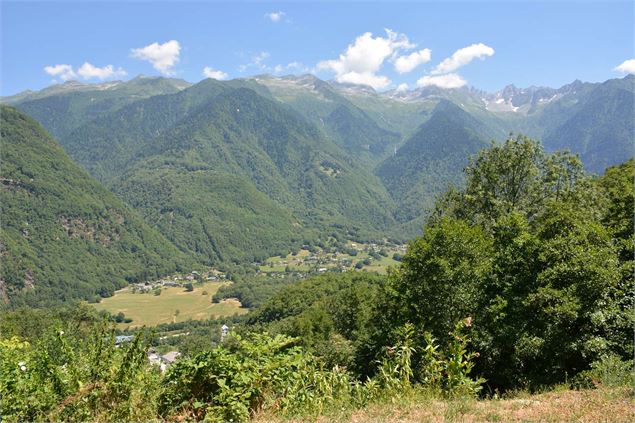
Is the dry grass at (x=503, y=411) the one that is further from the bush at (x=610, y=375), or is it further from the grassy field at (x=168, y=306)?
the grassy field at (x=168, y=306)

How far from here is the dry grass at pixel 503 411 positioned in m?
6.77

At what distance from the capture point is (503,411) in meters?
7.28

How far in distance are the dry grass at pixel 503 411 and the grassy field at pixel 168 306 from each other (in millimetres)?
126985

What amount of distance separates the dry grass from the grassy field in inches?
4999

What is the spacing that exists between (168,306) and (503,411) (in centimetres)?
16141

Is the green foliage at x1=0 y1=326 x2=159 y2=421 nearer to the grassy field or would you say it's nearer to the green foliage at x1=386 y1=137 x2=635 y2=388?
the green foliage at x1=386 y1=137 x2=635 y2=388

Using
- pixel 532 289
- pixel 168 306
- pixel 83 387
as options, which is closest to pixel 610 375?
pixel 532 289

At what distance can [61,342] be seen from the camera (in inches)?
273

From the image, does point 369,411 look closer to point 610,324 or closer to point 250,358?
point 250,358

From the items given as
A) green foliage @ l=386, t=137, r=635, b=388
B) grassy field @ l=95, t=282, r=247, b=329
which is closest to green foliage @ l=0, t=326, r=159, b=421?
green foliage @ l=386, t=137, r=635, b=388

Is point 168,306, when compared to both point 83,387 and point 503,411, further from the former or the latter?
point 503,411

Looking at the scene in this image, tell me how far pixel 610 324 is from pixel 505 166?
2088 cm

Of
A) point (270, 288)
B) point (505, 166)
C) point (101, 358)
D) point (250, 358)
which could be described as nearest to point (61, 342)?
point (101, 358)

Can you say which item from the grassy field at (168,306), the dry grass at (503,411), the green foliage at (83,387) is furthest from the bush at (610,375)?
the grassy field at (168,306)
